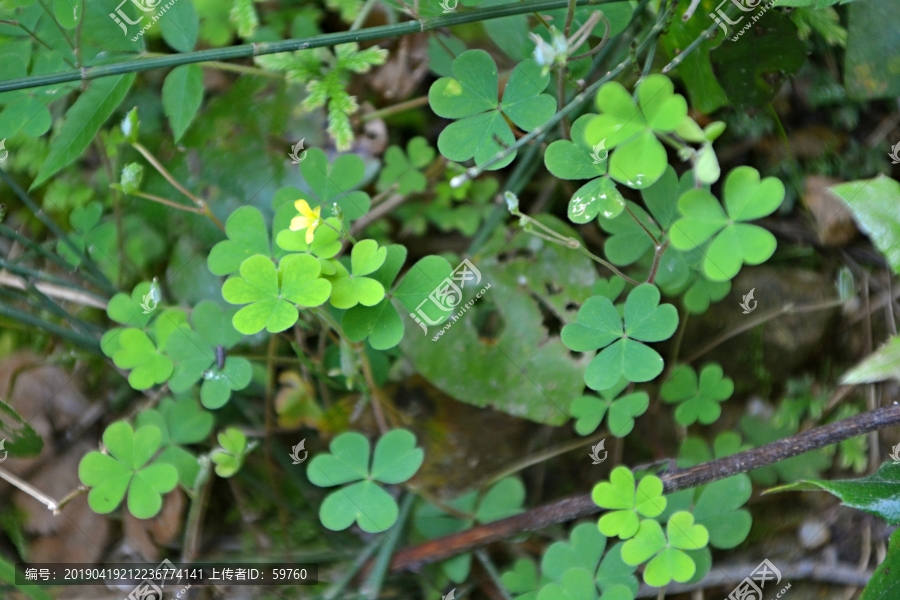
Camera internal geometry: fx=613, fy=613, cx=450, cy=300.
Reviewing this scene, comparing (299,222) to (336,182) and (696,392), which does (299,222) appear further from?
(696,392)

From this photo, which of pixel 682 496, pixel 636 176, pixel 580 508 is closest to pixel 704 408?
pixel 682 496

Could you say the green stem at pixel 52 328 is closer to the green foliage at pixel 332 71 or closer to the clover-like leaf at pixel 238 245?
the clover-like leaf at pixel 238 245

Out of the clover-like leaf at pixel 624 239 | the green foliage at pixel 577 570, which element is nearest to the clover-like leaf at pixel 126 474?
the green foliage at pixel 577 570

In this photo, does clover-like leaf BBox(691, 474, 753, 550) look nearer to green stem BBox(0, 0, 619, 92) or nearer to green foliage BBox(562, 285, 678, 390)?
green foliage BBox(562, 285, 678, 390)

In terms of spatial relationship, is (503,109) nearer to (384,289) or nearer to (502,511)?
(384,289)

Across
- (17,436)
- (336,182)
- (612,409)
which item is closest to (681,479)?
(612,409)

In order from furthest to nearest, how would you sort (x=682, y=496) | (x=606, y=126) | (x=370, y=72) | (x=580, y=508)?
(x=370, y=72) → (x=682, y=496) → (x=580, y=508) → (x=606, y=126)
